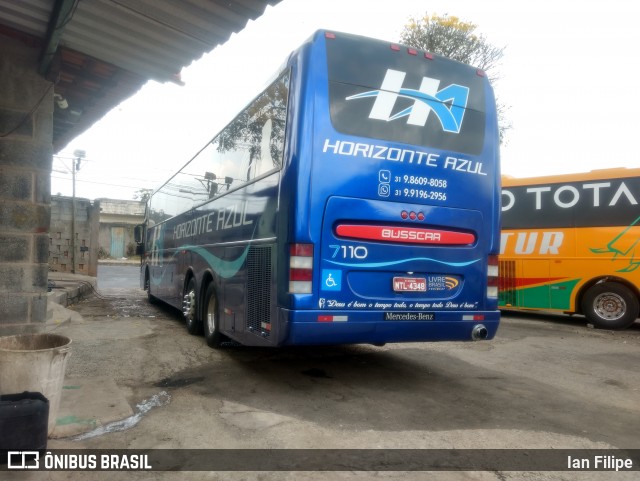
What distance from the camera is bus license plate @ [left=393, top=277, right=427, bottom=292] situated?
205 inches

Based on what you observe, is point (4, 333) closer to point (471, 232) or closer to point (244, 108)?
point (244, 108)

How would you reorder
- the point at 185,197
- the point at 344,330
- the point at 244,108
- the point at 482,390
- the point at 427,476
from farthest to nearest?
the point at 185,197 < the point at 244,108 < the point at 482,390 < the point at 344,330 < the point at 427,476

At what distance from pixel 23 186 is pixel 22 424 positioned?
323cm

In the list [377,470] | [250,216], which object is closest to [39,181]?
[250,216]

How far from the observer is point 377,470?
3.46m

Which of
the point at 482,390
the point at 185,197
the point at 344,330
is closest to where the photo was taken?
the point at 344,330

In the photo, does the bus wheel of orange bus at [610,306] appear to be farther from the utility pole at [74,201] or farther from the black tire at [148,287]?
the utility pole at [74,201]

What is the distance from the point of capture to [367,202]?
5086mm

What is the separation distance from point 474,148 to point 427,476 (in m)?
3.70

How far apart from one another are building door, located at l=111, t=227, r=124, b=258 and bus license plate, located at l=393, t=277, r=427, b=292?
4085cm

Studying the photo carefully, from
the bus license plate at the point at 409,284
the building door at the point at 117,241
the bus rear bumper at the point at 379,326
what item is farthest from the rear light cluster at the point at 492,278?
the building door at the point at 117,241

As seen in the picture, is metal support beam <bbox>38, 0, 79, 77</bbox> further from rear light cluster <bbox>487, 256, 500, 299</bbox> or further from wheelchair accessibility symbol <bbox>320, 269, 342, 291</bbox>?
rear light cluster <bbox>487, 256, 500, 299</bbox>

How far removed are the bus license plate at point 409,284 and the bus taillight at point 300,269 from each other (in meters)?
1.00

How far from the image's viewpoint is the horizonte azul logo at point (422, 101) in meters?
5.24
